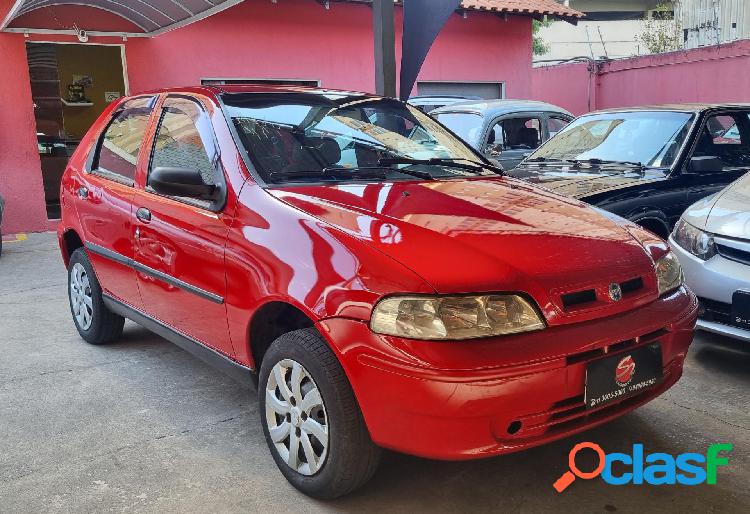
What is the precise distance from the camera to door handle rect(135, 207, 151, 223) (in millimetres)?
3594

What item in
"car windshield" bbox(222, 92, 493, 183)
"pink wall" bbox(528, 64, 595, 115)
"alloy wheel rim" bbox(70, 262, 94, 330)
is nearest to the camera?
"car windshield" bbox(222, 92, 493, 183)

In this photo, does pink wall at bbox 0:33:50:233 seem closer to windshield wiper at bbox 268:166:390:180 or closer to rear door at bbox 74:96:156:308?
rear door at bbox 74:96:156:308

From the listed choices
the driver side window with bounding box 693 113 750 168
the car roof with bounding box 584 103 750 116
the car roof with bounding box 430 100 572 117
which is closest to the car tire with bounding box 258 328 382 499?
the driver side window with bounding box 693 113 750 168

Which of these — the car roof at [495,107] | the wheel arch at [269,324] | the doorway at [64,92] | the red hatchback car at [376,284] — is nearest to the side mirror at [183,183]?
the red hatchback car at [376,284]

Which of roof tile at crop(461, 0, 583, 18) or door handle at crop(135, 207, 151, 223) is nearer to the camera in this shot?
door handle at crop(135, 207, 151, 223)

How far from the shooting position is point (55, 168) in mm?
11031

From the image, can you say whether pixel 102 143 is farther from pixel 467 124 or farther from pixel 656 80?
pixel 656 80

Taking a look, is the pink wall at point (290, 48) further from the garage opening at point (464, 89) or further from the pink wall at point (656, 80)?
the pink wall at point (656, 80)

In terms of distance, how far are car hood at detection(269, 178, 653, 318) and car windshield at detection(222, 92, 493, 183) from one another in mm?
171

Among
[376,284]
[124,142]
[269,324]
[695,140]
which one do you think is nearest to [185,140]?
[124,142]

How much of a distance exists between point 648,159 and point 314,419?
157 inches

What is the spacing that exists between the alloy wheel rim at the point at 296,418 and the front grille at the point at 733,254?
8.49ft

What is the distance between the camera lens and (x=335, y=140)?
3.42m

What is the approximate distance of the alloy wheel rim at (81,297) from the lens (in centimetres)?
459
